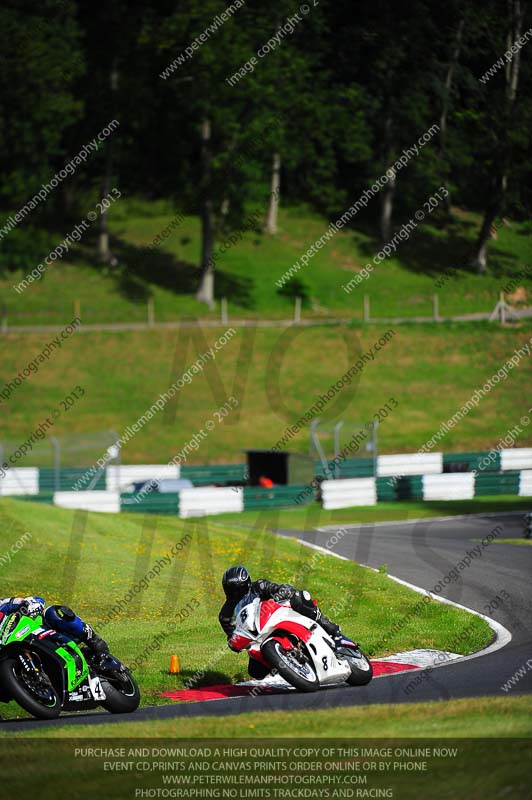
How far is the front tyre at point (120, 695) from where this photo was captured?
9.70m

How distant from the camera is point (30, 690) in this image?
9344 millimetres

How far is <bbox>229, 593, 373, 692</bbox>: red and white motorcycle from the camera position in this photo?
401 inches

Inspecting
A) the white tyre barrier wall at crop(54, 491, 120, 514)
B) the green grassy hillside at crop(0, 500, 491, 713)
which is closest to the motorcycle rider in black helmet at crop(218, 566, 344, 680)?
the green grassy hillside at crop(0, 500, 491, 713)

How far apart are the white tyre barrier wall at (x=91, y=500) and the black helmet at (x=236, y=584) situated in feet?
56.1

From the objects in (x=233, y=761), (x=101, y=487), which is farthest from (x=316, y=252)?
(x=233, y=761)

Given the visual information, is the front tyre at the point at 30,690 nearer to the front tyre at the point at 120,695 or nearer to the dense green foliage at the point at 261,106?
the front tyre at the point at 120,695

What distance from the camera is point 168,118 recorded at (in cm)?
6356

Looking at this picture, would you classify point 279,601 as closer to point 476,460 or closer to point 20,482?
point 20,482

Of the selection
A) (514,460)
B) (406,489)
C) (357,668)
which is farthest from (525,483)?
(357,668)

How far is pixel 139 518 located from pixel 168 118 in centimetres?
4329

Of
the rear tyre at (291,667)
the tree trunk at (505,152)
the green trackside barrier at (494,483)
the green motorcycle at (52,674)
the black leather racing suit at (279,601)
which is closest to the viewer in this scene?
the green motorcycle at (52,674)

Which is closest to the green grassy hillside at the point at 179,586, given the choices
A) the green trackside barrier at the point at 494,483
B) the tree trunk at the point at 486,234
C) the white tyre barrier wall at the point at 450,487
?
the white tyre barrier wall at the point at 450,487

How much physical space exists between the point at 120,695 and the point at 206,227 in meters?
46.3

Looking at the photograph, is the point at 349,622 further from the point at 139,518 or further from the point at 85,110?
the point at 85,110
